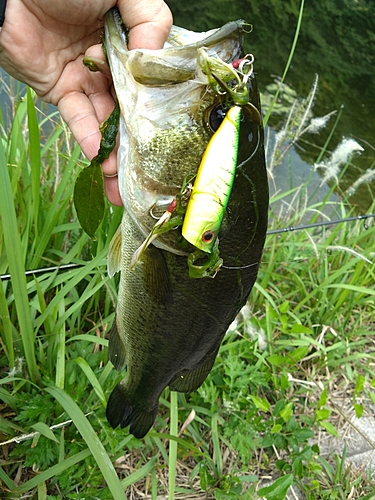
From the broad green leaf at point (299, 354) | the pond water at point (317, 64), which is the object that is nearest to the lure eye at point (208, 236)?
the broad green leaf at point (299, 354)

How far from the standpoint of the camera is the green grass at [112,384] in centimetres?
176

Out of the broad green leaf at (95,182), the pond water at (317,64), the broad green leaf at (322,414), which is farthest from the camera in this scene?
the pond water at (317,64)

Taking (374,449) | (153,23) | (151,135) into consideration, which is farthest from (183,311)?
(374,449)

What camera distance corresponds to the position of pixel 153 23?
58.5 inches

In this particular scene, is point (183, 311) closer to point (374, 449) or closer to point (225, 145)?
point (225, 145)

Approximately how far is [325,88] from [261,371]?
6.88m

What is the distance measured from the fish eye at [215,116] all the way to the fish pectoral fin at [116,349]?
0.89 metres

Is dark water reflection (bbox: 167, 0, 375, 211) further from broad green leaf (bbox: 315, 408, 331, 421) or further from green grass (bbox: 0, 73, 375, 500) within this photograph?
broad green leaf (bbox: 315, 408, 331, 421)

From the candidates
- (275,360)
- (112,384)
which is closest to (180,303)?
(112,384)

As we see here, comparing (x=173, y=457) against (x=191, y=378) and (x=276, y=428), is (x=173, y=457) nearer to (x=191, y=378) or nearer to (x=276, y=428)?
(x=191, y=378)

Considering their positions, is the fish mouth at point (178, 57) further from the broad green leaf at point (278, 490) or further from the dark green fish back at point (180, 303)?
the broad green leaf at point (278, 490)

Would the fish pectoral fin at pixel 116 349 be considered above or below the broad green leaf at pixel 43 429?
above

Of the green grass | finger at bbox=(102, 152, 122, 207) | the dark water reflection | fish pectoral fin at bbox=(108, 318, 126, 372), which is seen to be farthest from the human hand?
the dark water reflection

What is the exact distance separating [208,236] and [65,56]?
120cm
